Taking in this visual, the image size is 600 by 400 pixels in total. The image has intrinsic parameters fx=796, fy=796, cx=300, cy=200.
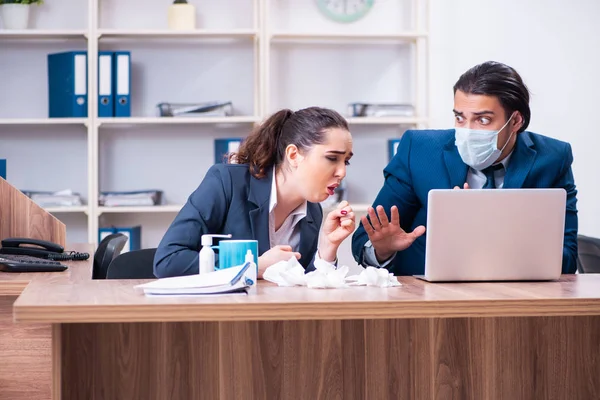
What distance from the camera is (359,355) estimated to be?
6.14ft

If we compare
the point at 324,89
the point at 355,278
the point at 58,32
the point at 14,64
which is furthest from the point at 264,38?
the point at 355,278

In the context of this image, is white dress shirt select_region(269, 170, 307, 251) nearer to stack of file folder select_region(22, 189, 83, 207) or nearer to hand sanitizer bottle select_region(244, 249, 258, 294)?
hand sanitizer bottle select_region(244, 249, 258, 294)

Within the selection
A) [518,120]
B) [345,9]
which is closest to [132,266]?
[518,120]

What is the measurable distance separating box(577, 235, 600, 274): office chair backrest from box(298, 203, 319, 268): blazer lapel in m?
1.31

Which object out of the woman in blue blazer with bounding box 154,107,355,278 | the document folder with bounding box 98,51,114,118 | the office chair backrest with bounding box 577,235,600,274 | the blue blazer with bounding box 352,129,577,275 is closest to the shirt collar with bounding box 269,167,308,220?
the woman in blue blazer with bounding box 154,107,355,278

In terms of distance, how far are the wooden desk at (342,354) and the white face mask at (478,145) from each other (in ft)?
1.71

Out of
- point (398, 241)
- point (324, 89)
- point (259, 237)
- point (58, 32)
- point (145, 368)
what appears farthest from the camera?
point (324, 89)

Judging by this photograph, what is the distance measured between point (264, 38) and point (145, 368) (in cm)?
273

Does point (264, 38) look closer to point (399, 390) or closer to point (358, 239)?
point (358, 239)

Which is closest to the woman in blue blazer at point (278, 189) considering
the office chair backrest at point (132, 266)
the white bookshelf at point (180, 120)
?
the office chair backrest at point (132, 266)

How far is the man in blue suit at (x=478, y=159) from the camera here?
237cm

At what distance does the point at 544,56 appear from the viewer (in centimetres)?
449

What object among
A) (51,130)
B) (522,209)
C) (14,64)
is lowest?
(522,209)

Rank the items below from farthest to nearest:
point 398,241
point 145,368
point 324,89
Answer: point 324,89
point 398,241
point 145,368
